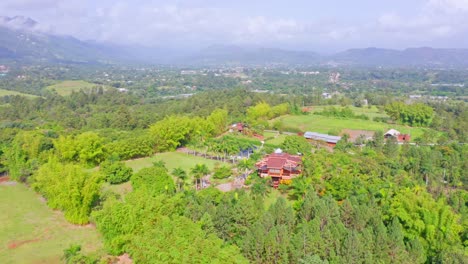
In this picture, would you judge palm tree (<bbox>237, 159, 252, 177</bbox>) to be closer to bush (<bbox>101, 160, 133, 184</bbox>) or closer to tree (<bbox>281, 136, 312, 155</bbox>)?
tree (<bbox>281, 136, 312, 155</bbox>)

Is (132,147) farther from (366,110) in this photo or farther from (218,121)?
(366,110)

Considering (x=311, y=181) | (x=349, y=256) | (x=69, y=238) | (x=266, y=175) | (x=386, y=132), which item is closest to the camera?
(x=349, y=256)

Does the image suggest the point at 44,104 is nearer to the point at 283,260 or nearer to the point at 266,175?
the point at 266,175

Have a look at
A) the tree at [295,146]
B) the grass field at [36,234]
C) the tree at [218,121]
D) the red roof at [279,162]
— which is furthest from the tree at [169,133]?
the grass field at [36,234]

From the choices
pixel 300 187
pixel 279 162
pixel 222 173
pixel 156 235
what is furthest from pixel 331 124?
pixel 156 235

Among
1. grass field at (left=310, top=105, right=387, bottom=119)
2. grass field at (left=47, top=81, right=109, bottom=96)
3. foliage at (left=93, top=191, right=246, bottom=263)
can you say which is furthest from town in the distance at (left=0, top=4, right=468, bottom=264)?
grass field at (left=47, top=81, right=109, bottom=96)

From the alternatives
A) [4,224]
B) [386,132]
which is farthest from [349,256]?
[386,132]

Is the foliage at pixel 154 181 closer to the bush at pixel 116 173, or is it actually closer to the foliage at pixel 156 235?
the foliage at pixel 156 235
